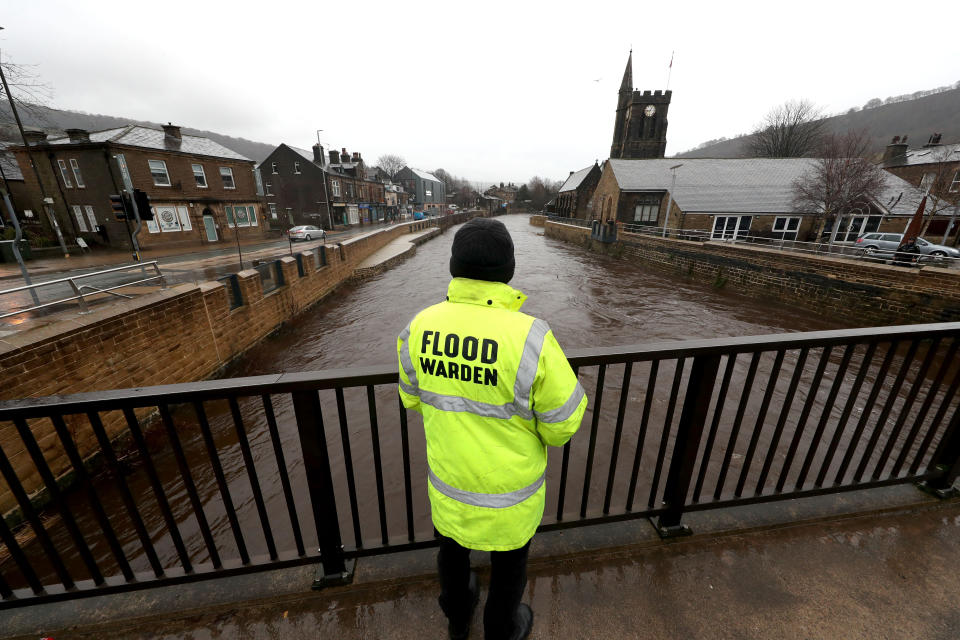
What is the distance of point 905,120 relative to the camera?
212ft

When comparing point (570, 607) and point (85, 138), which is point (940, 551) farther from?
point (85, 138)

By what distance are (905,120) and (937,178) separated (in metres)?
66.9

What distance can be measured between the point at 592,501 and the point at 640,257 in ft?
73.8

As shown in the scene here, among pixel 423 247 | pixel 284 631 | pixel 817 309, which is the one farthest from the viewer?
pixel 423 247

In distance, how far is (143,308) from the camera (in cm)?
593

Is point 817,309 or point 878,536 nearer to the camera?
point 878,536

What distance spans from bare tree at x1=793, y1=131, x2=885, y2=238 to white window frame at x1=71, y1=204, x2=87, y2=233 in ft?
137

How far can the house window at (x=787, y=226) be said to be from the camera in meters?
26.0

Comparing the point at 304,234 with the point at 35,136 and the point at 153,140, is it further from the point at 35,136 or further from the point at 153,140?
the point at 35,136

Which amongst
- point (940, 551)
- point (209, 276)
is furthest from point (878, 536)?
point (209, 276)

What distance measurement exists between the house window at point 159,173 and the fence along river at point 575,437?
14393 millimetres

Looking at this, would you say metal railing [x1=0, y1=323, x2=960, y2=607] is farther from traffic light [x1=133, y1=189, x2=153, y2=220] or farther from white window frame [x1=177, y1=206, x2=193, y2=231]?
white window frame [x1=177, y1=206, x2=193, y2=231]

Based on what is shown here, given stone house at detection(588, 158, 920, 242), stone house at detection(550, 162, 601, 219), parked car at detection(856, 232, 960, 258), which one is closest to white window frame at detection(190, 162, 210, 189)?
stone house at detection(588, 158, 920, 242)

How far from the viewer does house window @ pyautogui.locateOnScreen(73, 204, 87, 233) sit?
19417 millimetres
